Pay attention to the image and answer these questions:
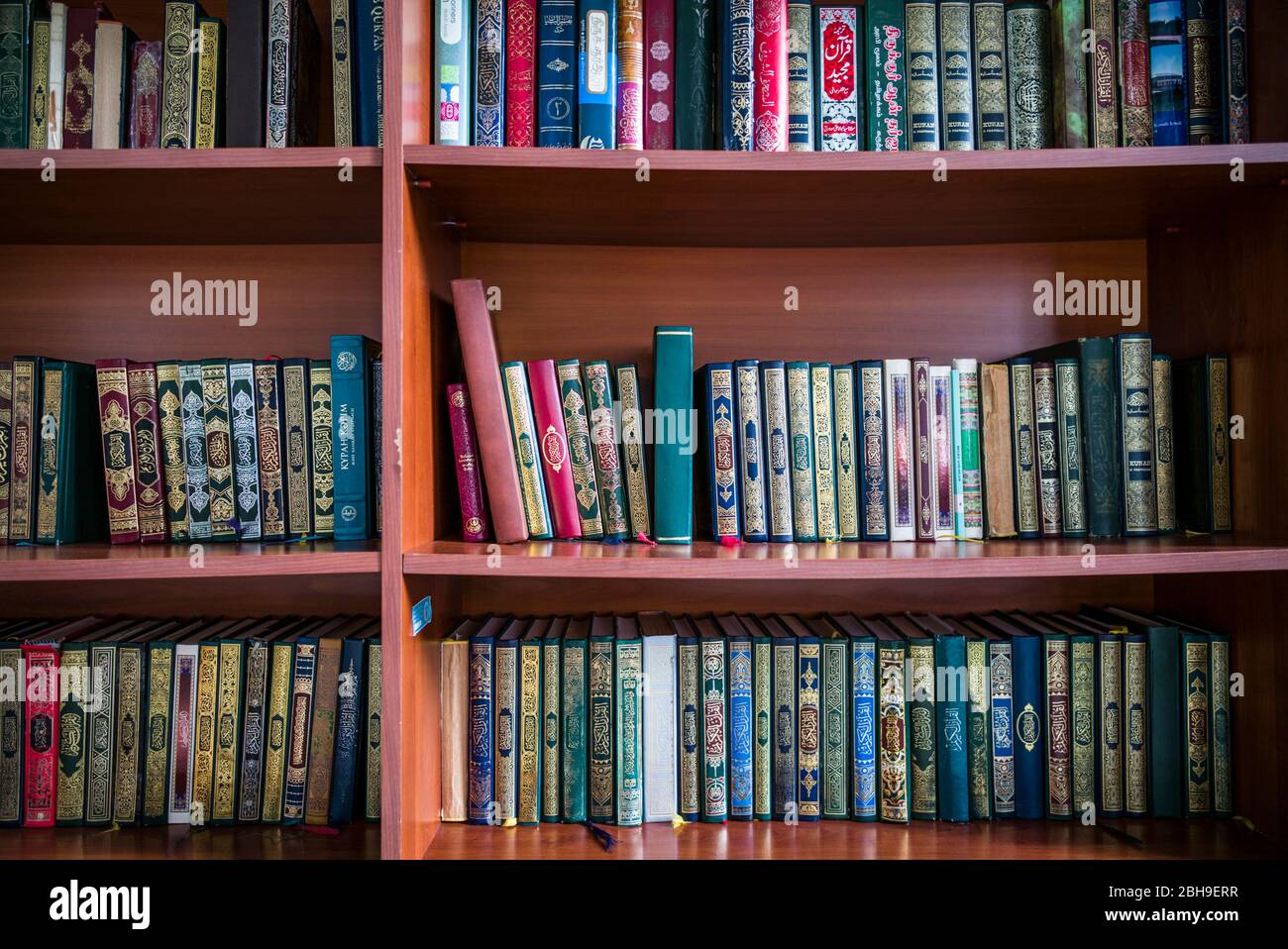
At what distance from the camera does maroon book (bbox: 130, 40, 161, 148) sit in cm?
107

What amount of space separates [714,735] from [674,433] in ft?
1.39

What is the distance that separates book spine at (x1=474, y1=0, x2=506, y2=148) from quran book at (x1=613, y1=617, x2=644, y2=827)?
712 mm

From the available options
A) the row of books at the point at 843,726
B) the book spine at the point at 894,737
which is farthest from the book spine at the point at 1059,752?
the book spine at the point at 894,737

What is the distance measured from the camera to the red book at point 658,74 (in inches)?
41.9

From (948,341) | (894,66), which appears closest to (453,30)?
(894,66)

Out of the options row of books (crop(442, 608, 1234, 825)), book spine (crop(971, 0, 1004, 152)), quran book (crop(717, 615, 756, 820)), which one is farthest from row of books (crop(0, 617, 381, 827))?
book spine (crop(971, 0, 1004, 152))

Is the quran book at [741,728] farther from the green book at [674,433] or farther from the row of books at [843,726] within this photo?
the green book at [674,433]

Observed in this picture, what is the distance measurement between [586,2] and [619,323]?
0.46 m

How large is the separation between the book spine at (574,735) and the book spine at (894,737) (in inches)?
16.5

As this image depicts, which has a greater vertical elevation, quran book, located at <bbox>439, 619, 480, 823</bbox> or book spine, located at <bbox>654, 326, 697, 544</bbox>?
book spine, located at <bbox>654, 326, 697, 544</bbox>

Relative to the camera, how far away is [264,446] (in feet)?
3.53

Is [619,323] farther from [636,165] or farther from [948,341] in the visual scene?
[948,341]

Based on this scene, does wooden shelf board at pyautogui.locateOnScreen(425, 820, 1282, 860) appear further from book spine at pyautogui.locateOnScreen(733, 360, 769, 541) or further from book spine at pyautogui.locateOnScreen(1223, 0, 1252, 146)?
book spine at pyautogui.locateOnScreen(1223, 0, 1252, 146)

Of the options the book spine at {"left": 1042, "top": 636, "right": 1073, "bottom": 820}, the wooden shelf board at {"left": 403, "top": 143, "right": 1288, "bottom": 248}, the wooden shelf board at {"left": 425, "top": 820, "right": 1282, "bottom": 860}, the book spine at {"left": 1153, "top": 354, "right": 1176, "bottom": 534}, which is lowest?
the wooden shelf board at {"left": 425, "top": 820, "right": 1282, "bottom": 860}
